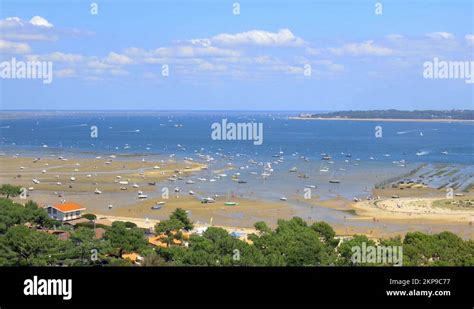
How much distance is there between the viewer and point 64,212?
1880 cm

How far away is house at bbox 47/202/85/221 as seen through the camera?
18438mm

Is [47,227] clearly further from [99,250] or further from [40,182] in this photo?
[40,182]

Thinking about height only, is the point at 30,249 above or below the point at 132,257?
above

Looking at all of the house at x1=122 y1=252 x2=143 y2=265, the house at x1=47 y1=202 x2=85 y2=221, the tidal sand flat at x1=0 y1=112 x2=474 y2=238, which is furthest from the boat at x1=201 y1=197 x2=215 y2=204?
the house at x1=122 y1=252 x2=143 y2=265

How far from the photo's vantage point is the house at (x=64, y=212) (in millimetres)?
18438

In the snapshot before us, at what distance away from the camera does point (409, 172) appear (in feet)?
122

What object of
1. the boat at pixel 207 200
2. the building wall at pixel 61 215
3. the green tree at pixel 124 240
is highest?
the green tree at pixel 124 240

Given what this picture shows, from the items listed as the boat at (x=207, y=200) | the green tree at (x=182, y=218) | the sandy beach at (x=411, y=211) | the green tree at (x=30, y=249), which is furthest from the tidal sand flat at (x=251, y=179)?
the green tree at (x=30, y=249)

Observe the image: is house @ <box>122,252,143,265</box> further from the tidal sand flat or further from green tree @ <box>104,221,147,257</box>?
the tidal sand flat

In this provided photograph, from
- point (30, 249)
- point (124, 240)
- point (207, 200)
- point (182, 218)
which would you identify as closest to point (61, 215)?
point (182, 218)

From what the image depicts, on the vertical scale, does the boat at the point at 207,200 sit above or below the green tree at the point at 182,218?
below

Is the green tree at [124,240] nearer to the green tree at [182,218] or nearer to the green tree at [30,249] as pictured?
the green tree at [30,249]

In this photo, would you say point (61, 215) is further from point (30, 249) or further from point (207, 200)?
point (207, 200)

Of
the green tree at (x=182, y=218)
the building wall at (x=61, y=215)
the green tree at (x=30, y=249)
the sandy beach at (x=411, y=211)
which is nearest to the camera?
the green tree at (x=30, y=249)
